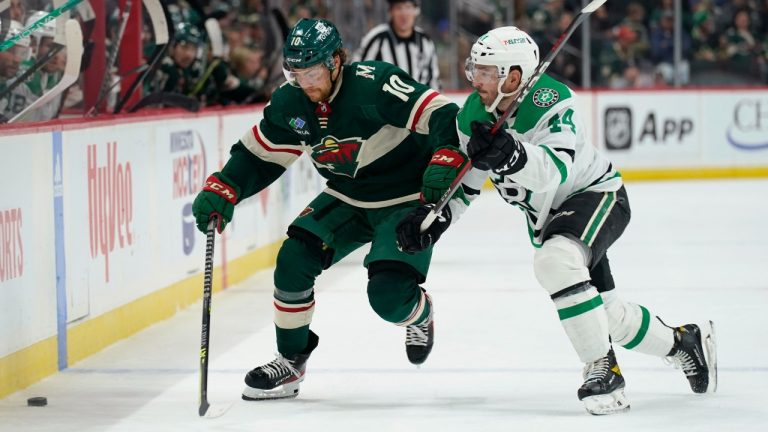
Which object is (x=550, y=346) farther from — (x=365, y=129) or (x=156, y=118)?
(x=156, y=118)

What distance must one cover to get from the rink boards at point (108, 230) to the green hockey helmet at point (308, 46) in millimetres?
1076

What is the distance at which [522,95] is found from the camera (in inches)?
156

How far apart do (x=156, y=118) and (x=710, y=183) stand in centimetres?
811

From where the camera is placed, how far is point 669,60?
14109 millimetres

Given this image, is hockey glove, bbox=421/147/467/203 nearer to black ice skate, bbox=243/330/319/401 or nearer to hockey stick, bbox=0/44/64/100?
black ice skate, bbox=243/330/319/401

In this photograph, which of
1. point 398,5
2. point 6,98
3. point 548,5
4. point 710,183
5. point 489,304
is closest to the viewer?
point 6,98

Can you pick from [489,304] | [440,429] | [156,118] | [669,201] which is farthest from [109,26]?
[669,201]

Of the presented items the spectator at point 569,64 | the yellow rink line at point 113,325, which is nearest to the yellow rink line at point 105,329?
the yellow rink line at point 113,325

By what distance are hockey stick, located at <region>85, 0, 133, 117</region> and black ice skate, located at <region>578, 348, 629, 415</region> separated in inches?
106

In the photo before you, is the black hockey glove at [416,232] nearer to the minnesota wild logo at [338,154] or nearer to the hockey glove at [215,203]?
the minnesota wild logo at [338,154]

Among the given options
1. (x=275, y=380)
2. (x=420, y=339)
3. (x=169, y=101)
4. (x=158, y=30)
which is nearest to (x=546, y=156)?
(x=420, y=339)

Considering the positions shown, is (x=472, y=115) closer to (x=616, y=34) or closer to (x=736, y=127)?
(x=736, y=127)

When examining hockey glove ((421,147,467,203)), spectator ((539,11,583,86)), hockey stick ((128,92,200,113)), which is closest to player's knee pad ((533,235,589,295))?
hockey glove ((421,147,467,203))

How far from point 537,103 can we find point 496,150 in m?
0.32
